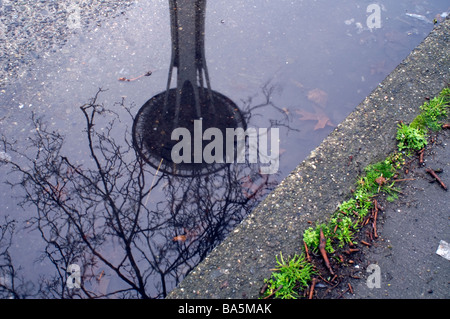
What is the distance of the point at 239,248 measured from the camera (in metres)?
1.93

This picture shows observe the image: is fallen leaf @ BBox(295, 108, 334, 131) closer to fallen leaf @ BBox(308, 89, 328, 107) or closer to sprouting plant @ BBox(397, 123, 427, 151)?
Result: fallen leaf @ BBox(308, 89, 328, 107)

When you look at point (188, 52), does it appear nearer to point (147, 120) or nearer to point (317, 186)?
point (147, 120)

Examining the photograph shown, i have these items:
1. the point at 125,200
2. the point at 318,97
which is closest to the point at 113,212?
the point at 125,200

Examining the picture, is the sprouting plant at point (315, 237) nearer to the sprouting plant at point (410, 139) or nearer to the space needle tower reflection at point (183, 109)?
the space needle tower reflection at point (183, 109)

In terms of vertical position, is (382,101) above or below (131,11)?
below

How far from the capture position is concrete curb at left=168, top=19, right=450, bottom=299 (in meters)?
1.84

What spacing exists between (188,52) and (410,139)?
1844mm

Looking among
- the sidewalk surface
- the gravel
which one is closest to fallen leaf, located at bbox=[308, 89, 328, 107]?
the sidewalk surface

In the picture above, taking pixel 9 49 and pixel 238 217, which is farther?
pixel 9 49

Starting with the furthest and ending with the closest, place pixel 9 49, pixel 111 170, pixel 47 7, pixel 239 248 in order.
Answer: pixel 47 7 < pixel 9 49 < pixel 111 170 < pixel 239 248

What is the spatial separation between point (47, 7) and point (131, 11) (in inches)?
29.2
